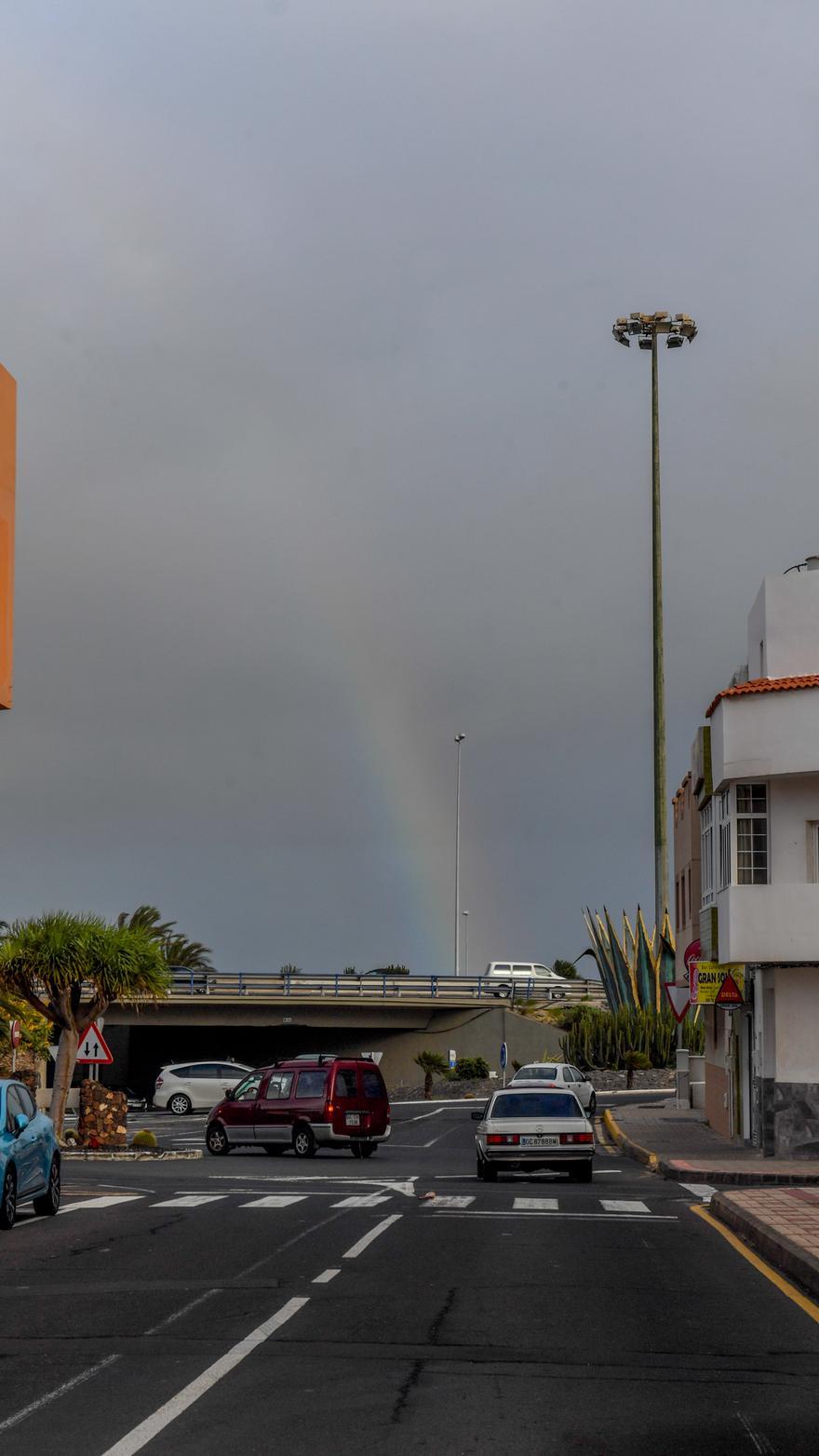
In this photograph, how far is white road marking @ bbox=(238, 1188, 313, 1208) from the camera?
20.6 m

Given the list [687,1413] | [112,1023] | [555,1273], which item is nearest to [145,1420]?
[687,1413]

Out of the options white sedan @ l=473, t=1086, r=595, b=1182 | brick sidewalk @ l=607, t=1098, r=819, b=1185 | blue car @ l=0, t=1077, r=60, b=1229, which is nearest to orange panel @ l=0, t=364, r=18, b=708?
blue car @ l=0, t=1077, r=60, b=1229

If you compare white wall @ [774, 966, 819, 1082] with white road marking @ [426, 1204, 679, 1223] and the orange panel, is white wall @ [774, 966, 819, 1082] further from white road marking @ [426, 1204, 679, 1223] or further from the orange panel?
the orange panel

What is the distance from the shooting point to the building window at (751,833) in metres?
32.3

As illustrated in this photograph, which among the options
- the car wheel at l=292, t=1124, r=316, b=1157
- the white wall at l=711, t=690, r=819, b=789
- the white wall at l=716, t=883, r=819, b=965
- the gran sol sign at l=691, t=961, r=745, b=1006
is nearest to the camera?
the white wall at l=716, t=883, r=819, b=965

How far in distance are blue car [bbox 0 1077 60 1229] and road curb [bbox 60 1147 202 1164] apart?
503 inches

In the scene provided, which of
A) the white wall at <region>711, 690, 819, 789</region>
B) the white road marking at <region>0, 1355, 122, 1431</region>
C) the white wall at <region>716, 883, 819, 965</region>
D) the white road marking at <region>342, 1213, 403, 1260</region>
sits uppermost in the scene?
the white wall at <region>711, 690, 819, 789</region>

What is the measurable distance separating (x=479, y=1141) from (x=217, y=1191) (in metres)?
4.60

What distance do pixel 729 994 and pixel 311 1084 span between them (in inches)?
311

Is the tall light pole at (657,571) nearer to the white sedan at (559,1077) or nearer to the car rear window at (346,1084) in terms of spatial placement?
the white sedan at (559,1077)

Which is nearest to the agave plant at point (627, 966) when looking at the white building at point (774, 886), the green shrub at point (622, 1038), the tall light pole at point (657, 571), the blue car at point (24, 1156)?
the green shrub at point (622, 1038)

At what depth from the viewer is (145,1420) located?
8.22 m

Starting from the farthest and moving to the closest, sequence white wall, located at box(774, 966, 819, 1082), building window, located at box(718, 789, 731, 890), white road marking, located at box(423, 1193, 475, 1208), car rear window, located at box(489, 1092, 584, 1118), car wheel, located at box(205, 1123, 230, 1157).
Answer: car wheel, located at box(205, 1123, 230, 1157), building window, located at box(718, 789, 731, 890), white wall, located at box(774, 966, 819, 1082), car rear window, located at box(489, 1092, 584, 1118), white road marking, located at box(423, 1193, 475, 1208)

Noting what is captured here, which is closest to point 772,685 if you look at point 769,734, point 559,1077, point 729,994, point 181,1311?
point 769,734
